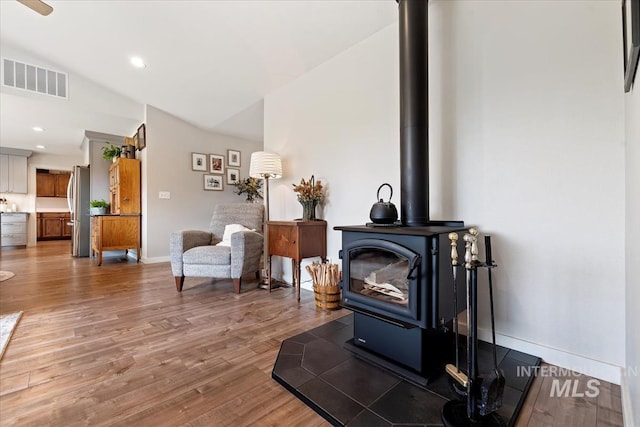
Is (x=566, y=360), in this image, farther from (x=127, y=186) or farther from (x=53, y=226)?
(x=53, y=226)

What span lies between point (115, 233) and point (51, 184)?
564 centimetres

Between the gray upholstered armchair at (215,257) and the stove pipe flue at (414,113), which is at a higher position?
the stove pipe flue at (414,113)

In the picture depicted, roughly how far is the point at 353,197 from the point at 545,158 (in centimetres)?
140

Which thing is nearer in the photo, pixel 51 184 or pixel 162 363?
pixel 162 363

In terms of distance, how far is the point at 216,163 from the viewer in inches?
213

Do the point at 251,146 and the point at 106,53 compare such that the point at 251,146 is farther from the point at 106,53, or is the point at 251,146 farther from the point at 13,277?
the point at 13,277

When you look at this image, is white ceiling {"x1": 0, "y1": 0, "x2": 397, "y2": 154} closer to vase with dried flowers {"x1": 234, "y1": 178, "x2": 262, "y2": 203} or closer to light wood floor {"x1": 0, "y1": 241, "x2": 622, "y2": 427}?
vase with dried flowers {"x1": 234, "y1": 178, "x2": 262, "y2": 203}

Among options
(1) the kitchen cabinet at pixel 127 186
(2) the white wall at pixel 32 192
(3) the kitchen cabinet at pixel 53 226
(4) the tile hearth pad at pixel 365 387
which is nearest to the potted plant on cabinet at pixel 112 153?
(1) the kitchen cabinet at pixel 127 186

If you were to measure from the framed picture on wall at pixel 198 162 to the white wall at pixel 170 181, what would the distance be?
7cm

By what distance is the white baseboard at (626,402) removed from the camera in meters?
1.02

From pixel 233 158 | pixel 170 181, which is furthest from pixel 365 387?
pixel 233 158

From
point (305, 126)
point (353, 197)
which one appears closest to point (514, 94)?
point (353, 197)

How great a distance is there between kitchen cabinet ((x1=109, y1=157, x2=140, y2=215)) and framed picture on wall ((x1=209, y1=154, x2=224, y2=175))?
1172mm

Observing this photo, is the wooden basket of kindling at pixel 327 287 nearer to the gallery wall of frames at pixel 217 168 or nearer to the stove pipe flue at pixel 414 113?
the stove pipe flue at pixel 414 113
